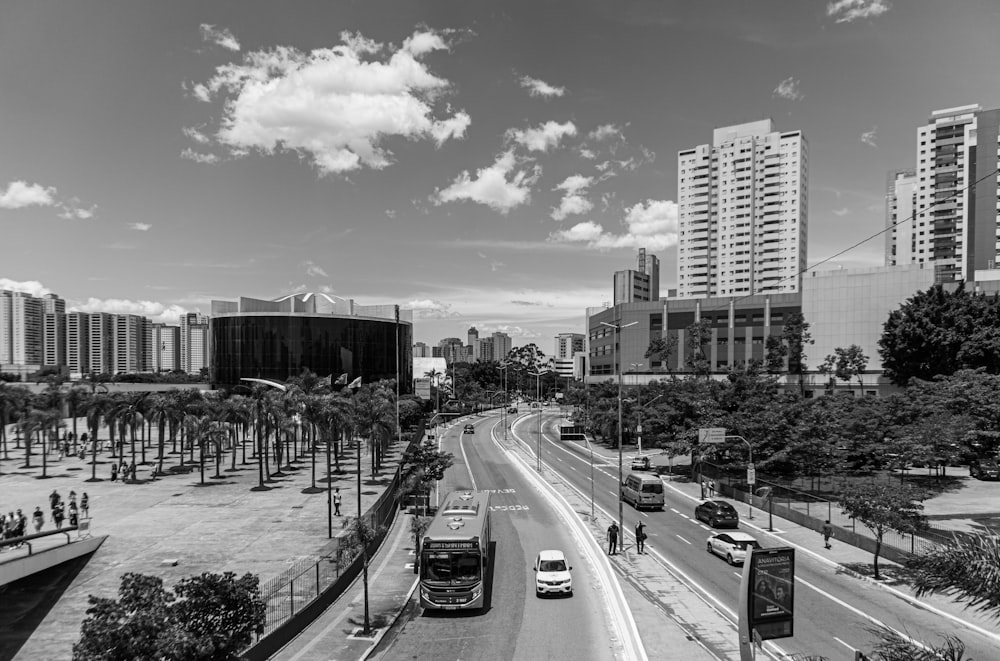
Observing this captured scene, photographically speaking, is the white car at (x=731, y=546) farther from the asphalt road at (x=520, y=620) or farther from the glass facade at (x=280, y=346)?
the glass facade at (x=280, y=346)

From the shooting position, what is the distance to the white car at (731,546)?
3031cm

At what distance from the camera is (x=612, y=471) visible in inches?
2501

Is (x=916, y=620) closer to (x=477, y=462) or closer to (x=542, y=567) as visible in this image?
(x=542, y=567)

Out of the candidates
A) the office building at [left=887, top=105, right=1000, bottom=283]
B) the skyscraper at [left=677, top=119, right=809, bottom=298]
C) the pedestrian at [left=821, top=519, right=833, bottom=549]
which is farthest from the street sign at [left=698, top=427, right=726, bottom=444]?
the office building at [left=887, top=105, right=1000, bottom=283]

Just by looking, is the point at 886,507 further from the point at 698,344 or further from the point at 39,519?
the point at 698,344

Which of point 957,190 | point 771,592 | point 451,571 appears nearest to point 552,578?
point 451,571

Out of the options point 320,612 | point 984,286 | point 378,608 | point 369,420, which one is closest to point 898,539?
point 378,608

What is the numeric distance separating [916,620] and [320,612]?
79.7 feet

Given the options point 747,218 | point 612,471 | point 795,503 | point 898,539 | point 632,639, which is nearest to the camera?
point 632,639

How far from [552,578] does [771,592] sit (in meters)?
13.4

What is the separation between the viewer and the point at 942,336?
7675cm

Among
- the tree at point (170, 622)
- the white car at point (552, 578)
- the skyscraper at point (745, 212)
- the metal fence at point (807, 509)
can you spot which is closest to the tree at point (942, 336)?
the metal fence at point (807, 509)

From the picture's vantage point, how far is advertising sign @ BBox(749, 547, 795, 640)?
13.5 m

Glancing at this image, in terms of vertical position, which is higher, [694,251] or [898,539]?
[694,251]
